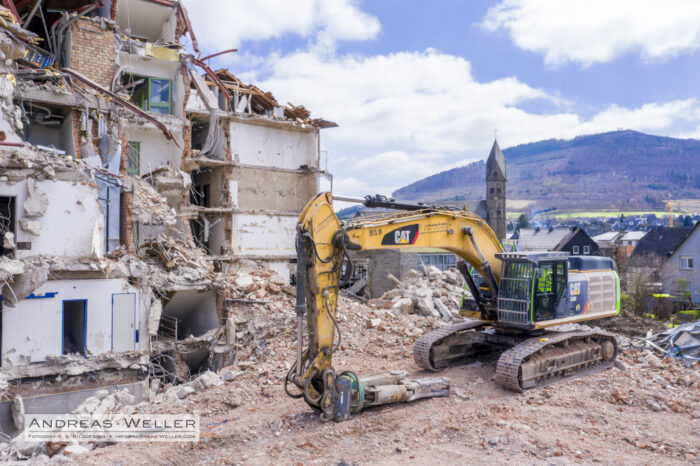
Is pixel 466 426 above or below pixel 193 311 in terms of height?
below

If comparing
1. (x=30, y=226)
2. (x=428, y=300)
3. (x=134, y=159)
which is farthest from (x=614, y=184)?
(x=30, y=226)

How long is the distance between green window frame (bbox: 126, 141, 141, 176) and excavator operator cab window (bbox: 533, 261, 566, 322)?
1719cm

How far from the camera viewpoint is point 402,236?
8484 millimetres

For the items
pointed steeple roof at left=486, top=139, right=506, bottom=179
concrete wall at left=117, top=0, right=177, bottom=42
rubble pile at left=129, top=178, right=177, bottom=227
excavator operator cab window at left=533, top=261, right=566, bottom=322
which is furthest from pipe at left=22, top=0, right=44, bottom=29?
pointed steeple roof at left=486, top=139, right=506, bottom=179

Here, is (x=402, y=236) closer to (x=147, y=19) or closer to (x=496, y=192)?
(x=147, y=19)

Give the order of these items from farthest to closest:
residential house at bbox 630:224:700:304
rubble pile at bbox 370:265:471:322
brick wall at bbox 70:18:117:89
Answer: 1. residential house at bbox 630:224:700:304
2. brick wall at bbox 70:18:117:89
3. rubble pile at bbox 370:265:471:322

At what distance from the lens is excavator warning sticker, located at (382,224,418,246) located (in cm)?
831

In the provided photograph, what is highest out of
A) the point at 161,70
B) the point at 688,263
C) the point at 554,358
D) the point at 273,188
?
the point at 161,70

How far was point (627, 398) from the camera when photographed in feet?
28.8

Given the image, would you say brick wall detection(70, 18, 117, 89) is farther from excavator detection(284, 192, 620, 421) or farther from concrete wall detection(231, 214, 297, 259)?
excavator detection(284, 192, 620, 421)

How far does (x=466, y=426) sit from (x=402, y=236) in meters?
2.99

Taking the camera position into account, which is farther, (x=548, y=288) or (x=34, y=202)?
(x=34, y=202)

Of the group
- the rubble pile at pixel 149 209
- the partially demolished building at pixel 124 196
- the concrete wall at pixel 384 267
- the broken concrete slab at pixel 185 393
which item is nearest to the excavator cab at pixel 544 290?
the broken concrete slab at pixel 185 393

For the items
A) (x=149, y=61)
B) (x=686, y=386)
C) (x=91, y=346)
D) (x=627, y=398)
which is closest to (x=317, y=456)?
(x=627, y=398)
